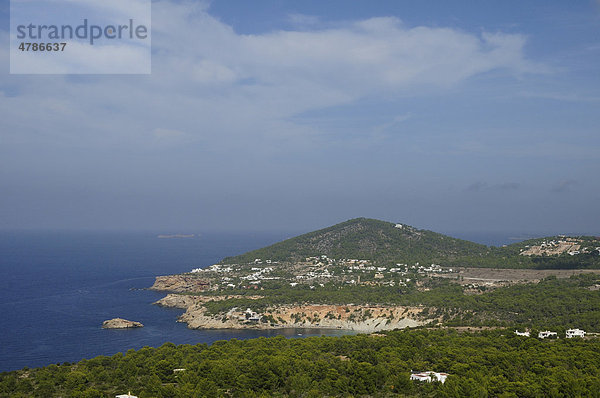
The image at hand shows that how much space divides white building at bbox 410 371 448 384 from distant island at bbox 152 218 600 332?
23.7m

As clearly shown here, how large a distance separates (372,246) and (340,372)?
3609 inches

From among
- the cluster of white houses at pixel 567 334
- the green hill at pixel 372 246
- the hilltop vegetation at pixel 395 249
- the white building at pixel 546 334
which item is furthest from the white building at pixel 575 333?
the green hill at pixel 372 246

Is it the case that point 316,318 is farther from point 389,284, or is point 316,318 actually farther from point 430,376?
point 430,376

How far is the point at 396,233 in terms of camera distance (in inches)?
4936

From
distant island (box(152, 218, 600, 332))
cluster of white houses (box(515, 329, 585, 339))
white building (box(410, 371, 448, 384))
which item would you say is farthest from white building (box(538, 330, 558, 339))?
white building (box(410, 371, 448, 384))

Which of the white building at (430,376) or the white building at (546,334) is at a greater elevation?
the white building at (430,376)

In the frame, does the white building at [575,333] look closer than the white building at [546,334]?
No

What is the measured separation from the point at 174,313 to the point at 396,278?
3921 cm

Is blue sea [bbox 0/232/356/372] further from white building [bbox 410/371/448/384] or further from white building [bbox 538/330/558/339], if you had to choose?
white building [bbox 410/371/448/384]

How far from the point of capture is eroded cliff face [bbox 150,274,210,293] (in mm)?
85500

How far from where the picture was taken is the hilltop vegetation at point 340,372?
24.6 m

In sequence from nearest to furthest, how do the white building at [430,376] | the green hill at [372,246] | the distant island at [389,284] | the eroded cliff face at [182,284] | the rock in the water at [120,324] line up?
the white building at [430,376] → the distant island at [389,284] → the rock in the water at [120,324] → the eroded cliff face at [182,284] → the green hill at [372,246]

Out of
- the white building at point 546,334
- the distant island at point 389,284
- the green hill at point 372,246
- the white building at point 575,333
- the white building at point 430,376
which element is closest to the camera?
the white building at point 430,376

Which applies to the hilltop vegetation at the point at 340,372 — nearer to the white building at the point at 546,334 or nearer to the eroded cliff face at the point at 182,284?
the white building at the point at 546,334
